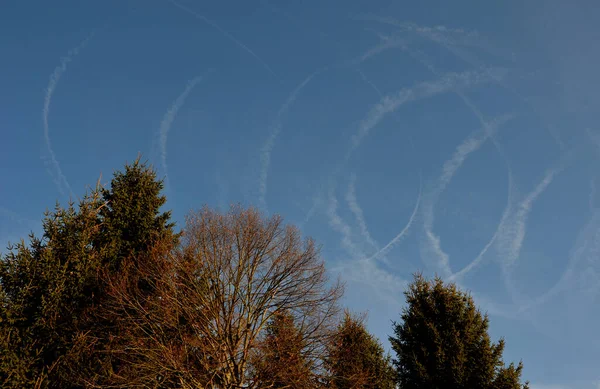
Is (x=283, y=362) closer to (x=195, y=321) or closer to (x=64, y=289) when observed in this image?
(x=195, y=321)

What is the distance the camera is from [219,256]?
611 inches

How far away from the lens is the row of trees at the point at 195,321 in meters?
13.8

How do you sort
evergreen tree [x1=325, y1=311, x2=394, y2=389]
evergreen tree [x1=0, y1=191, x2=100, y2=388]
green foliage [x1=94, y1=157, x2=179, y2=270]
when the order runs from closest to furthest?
evergreen tree [x1=0, y1=191, x2=100, y2=388], evergreen tree [x1=325, y1=311, x2=394, y2=389], green foliage [x1=94, y1=157, x2=179, y2=270]

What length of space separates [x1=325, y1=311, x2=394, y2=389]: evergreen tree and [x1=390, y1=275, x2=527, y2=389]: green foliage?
1841 mm

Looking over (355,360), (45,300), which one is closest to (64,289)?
(45,300)

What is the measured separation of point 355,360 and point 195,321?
23.1ft

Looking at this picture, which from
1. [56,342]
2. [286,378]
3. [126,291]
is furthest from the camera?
[126,291]

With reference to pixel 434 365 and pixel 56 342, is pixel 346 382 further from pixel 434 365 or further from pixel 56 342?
pixel 56 342

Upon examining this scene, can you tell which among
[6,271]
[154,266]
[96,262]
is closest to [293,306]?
[154,266]

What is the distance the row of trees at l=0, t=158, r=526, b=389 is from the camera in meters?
13.8

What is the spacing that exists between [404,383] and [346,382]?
348cm

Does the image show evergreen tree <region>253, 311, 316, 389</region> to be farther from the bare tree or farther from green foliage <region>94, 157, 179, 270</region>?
green foliage <region>94, 157, 179, 270</region>

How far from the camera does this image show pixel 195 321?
583 inches

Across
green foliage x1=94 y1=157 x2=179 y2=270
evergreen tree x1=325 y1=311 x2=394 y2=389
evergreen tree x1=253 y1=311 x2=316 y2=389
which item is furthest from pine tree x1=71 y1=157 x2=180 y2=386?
evergreen tree x1=325 y1=311 x2=394 y2=389
